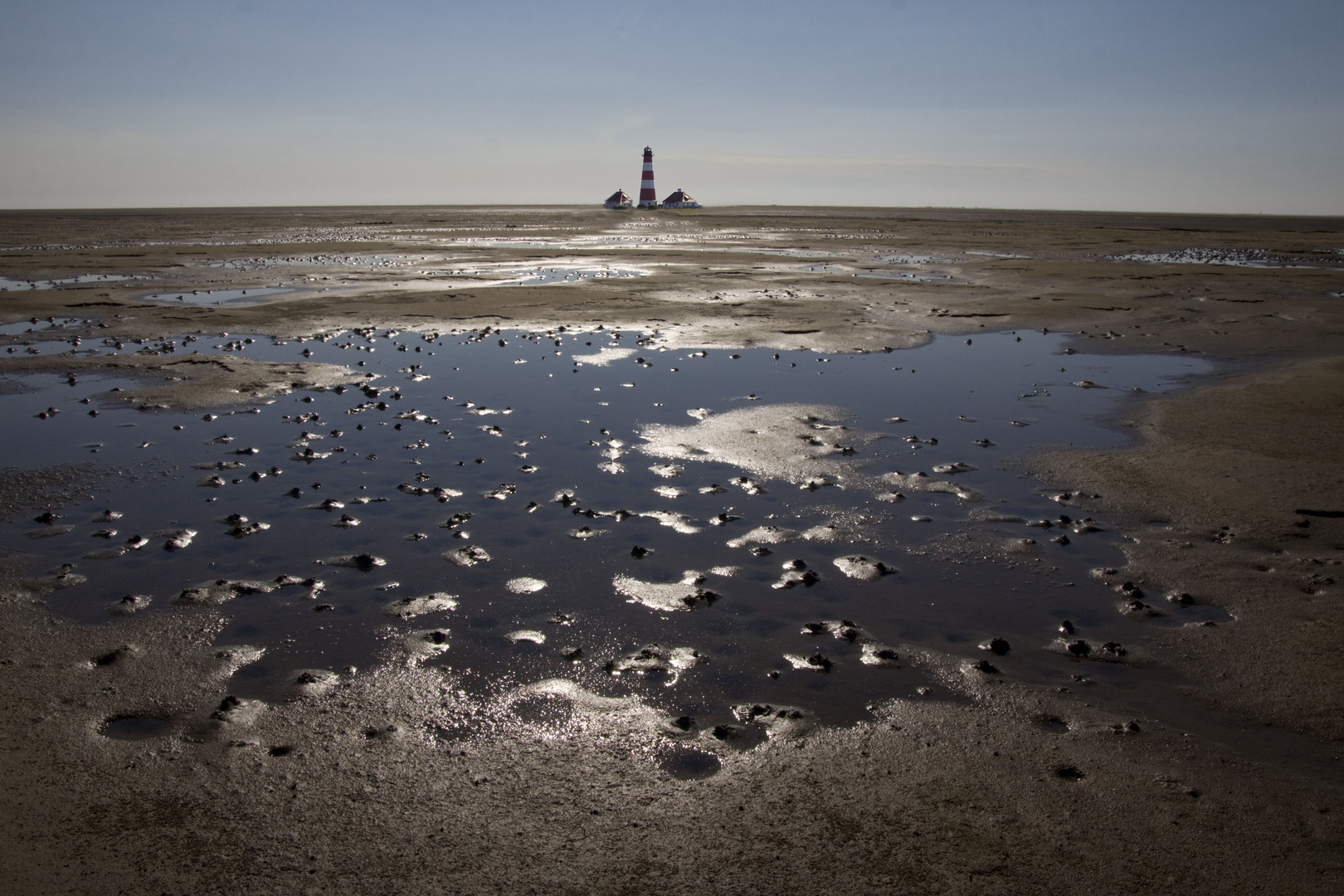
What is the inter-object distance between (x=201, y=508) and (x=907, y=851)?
26.0ft

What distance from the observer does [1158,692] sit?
19.1 feet

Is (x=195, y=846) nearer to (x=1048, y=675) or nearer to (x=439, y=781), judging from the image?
(x=439, y=781)

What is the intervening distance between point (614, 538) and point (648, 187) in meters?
131

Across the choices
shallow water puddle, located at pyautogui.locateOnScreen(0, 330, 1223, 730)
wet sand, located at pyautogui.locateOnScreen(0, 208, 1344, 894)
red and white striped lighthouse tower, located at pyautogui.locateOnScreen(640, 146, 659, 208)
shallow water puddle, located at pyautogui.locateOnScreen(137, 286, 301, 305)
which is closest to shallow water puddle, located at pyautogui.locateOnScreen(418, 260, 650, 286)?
shallow water puddle, located at pyautogui.locateOnScreen(137, 286, 301, 305)

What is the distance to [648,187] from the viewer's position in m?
132

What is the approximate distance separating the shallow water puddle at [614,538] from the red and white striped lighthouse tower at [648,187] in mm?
119332

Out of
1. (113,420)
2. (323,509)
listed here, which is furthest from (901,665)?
(113,420)

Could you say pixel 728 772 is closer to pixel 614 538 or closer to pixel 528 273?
pixel 614 538

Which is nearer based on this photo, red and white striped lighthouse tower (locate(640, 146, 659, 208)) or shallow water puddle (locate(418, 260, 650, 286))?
shallow water puddle (locate(418, 260, 650, 286))

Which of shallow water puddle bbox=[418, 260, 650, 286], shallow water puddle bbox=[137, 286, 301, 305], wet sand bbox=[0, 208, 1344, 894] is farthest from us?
shallow water puddle bbox=[418, 260, 650, 286]

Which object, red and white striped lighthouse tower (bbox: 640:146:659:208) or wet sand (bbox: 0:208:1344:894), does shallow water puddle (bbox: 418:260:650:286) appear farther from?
red and white striped lighthouse tower (bbox: 640:146:659:208)

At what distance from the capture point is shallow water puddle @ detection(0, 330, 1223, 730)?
20.4 feet

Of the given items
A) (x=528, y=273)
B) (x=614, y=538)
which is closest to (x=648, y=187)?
(x=528, y=273)

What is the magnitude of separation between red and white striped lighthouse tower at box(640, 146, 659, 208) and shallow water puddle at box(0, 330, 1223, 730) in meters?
119
